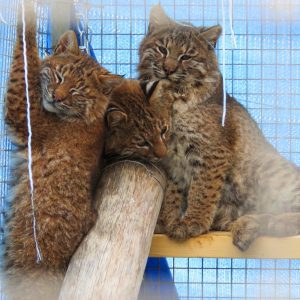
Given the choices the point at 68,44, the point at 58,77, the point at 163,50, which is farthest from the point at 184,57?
the point at 58,77

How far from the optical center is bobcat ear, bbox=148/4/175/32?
376 centimetres

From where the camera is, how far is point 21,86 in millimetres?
3246

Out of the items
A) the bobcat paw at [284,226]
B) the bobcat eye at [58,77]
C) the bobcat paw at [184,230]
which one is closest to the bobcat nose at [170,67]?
the bobcat eye at [58,77]

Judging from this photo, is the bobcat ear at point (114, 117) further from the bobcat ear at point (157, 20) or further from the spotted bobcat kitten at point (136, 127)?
the bobcat ear at point (157, 20)

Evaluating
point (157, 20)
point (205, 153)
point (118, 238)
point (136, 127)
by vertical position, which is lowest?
point (118, 238)

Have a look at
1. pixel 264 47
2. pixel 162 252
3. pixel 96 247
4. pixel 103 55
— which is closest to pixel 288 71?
pixel 264 47

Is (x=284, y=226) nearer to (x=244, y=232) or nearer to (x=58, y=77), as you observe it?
(x=244, y=232)

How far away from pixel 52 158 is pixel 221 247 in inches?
30.2

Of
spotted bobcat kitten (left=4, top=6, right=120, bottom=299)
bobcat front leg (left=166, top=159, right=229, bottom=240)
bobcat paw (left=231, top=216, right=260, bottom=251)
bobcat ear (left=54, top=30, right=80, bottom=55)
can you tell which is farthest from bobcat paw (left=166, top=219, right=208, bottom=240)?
bobcat ear (left=54, top=30, right=80, bottom=55)

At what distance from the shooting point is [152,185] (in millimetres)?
3318

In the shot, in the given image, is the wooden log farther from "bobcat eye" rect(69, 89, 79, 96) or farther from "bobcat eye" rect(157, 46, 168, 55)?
"bobcat eye" rect(157, 46, 168, 55)

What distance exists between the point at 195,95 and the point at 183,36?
0.26m

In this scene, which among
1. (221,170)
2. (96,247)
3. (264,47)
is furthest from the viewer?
(264,47)

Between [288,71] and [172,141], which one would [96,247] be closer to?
[172,141]
